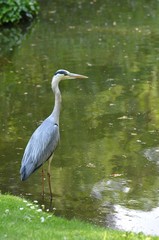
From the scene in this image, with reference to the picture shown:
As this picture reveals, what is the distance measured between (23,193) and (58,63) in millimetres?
8088

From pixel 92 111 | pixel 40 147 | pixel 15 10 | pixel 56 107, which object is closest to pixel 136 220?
pixel 40 147

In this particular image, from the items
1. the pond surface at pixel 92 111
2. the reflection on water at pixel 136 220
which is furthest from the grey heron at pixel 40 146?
the reflection on water at pixel 136 220

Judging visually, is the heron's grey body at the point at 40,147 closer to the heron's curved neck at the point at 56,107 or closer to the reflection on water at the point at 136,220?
the heron's curved neck at the point at 56,107

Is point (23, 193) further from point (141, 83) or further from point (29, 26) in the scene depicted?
point (29, 26)

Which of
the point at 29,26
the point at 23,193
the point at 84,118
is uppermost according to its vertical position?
the point at 23,193

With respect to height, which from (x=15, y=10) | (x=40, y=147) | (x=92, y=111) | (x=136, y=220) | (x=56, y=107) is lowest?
(x=15, y=10)

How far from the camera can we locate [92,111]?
13.9 metres

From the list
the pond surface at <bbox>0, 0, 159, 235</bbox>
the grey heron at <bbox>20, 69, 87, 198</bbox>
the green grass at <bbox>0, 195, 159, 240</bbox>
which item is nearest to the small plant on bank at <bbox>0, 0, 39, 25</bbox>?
the pond surface at <bbox>0, 0, 159, 235</bbox>

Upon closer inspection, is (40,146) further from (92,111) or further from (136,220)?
(92,111)

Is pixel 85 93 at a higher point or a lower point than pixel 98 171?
lower

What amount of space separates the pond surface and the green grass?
1106 millimetres

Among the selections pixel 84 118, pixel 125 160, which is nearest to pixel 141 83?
pixel 84 118

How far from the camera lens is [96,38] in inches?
814

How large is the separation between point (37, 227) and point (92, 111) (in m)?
6.60
